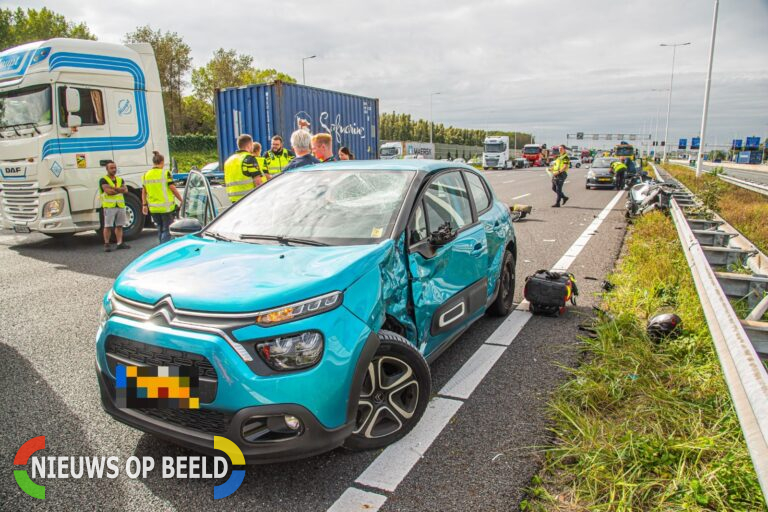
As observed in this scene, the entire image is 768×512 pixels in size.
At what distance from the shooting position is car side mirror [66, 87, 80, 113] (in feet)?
29.3

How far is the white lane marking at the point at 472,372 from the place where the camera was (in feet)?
11.6

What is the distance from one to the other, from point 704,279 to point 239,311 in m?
3.28

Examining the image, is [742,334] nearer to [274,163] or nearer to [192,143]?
[274,163]

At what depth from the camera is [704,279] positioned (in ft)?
12.5

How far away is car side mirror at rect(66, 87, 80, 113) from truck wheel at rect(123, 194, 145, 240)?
1761 millimetres

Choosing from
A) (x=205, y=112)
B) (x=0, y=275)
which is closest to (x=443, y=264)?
(x=0, y=275)

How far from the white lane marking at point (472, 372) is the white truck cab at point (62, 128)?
26.8 ft

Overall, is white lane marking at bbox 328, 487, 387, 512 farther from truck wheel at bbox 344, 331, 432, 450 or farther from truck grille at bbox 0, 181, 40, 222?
truck grille at bbox 0, 181, 40, 222

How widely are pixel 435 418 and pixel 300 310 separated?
4.15 feet

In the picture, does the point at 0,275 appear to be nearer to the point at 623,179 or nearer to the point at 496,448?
the point at 496,448

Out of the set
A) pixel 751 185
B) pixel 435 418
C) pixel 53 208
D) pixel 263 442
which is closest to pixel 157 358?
pixel 263 442

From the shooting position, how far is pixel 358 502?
8.00 ft

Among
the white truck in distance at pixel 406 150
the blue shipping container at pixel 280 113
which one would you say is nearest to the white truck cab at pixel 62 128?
the blue shipping container at pixel 280 113

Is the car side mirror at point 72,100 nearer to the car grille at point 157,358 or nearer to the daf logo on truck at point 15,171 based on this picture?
the daf logo on truck at point 15,171
